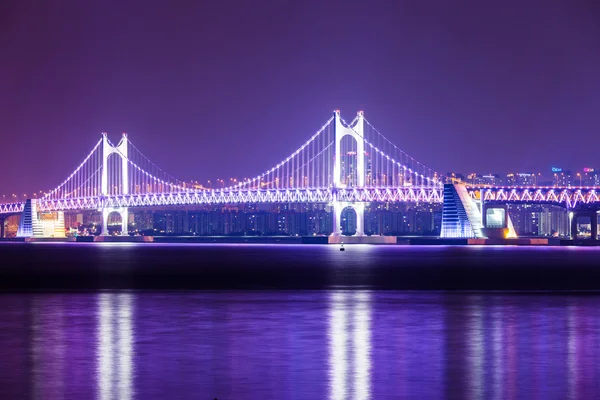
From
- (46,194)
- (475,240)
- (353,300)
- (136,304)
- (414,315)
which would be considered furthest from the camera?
(46,194)

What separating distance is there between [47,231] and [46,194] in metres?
11.9

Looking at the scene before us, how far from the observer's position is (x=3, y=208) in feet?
476

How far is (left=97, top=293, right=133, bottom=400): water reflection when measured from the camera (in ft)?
28.5

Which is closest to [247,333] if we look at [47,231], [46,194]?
[46,194]

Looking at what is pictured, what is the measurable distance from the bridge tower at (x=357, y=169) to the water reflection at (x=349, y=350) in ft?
258

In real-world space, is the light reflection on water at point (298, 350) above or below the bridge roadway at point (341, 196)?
below

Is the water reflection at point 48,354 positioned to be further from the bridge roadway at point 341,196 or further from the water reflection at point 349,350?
the bridge roadway at point 341,196

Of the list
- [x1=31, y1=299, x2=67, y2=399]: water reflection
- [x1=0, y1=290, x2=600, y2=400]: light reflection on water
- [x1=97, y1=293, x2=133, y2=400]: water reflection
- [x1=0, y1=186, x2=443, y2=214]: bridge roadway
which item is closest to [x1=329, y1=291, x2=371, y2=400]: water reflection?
[x1=0, y1=290, x2=600, y2=400]: light reflection on water

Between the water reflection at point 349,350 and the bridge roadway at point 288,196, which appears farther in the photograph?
the bridge roadway at point 288,196

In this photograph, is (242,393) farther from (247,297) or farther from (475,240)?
(475,240)

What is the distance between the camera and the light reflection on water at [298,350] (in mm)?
8688

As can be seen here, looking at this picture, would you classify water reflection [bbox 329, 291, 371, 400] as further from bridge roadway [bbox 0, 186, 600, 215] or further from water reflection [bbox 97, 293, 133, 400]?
bridge roadway [bbox 0, 186, 600, 215]

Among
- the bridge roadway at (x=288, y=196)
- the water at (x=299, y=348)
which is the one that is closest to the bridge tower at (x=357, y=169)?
the bridge roadway at (x=288, y=196)

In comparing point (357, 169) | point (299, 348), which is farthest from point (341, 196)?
point (299, 348)
